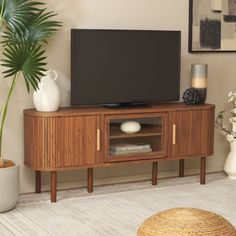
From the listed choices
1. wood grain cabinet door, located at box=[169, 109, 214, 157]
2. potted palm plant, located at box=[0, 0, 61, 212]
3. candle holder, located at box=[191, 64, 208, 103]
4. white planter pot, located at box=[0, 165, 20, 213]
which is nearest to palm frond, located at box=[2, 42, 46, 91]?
potted palm plant, located at box=[0, 0, 61, 212]

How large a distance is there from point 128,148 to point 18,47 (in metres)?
1.16

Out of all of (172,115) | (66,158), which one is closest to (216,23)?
(172,115)

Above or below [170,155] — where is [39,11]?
above

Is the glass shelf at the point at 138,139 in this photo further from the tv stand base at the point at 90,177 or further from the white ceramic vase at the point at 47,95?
the white ceramic vase at the point at 47,95

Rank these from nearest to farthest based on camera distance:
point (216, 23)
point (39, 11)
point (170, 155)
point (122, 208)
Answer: point (122, 208)
point (39, 11)
point (170, 155)
point (216, 23)

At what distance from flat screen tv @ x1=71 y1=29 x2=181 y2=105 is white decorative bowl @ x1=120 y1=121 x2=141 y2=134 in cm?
17

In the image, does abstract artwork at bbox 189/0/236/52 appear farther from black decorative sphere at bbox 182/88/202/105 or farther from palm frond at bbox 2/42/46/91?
palm frond at bbox 2/42/46/91

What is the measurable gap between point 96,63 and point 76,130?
0.55 meters

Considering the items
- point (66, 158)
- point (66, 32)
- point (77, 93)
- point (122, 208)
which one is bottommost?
point (122, 208)

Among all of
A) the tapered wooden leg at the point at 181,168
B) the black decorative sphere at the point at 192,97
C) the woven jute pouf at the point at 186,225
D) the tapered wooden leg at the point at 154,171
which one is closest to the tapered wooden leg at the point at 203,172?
the tapered wooden leg at the point at 181,168

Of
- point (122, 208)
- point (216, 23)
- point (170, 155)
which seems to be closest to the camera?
point (122, 208)

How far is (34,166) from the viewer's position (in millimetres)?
4488

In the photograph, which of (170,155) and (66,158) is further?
(170,155)

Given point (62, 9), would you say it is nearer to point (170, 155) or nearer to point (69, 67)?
point (69, 67)
